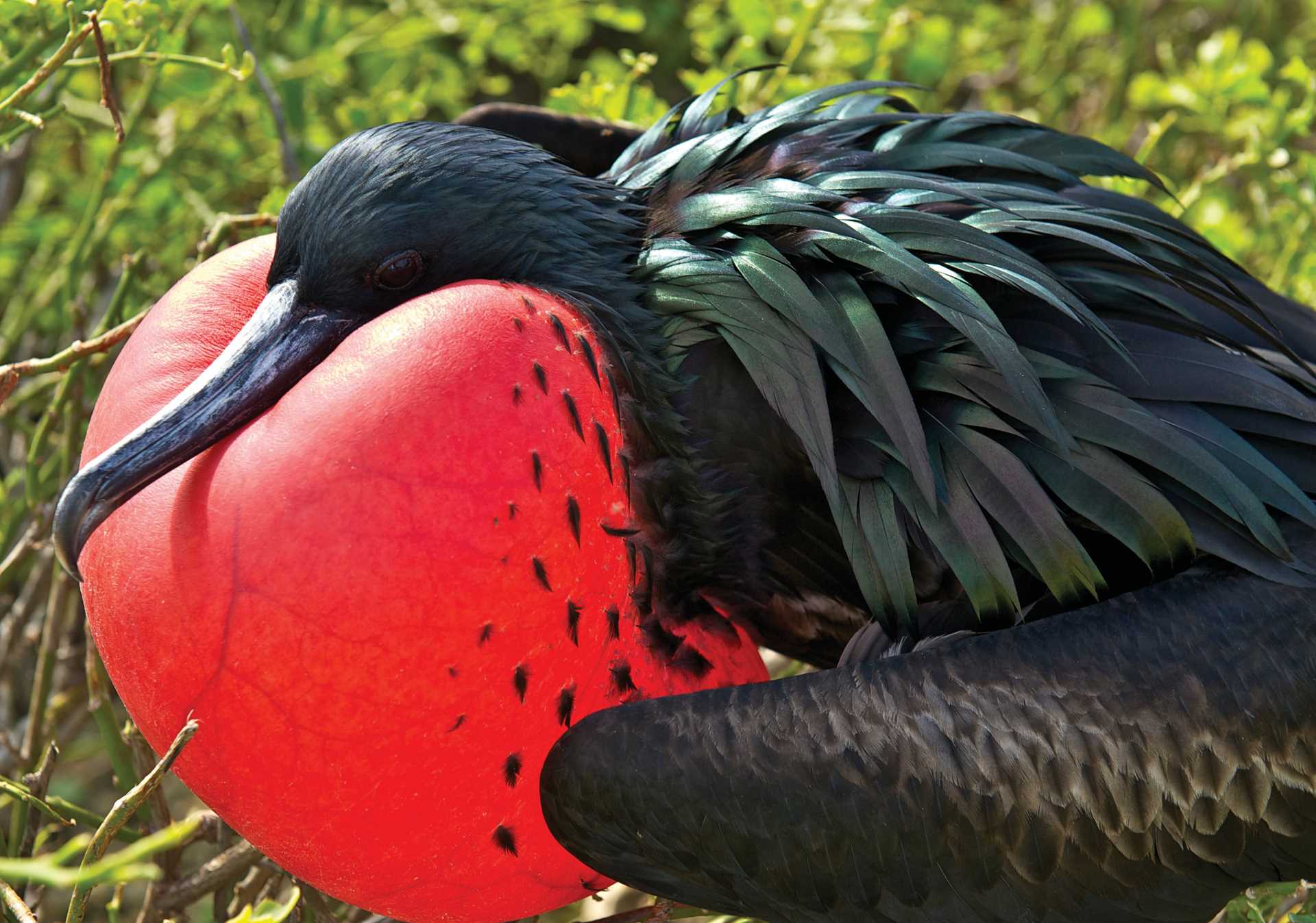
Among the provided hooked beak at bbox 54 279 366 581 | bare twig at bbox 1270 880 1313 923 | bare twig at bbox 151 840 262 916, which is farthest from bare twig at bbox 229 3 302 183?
bare twig at bbox 1270 880 1313 923

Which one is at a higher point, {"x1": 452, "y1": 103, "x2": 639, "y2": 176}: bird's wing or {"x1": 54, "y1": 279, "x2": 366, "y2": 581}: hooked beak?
{"x1": 452, "y1": 103, "x2": 639, "y2": 176}: bird's wing

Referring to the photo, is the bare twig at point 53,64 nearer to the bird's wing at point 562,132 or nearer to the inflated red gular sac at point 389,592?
the inflated red gular sac at point 389,592

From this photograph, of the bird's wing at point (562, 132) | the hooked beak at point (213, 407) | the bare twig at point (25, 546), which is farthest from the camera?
the bird's wing at point (562, 132)

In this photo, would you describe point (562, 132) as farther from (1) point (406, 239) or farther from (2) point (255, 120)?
(2) point (255, 120)

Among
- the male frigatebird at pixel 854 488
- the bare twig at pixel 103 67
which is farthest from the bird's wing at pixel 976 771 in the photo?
the bare twig at pixel 103 67

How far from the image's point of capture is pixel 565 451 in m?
1.37

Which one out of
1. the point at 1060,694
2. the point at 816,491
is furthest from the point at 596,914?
the point at 1060,694

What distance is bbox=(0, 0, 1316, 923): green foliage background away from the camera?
6.41 feet

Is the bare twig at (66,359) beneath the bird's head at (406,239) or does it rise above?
beneath

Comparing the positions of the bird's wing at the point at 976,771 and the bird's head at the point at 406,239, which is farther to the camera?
the bird's head at the point at 406,239

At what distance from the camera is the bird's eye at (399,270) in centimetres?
156

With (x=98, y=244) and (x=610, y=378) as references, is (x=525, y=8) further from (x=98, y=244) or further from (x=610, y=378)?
(x=610, y=378)

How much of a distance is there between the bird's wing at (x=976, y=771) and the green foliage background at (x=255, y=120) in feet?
0.81

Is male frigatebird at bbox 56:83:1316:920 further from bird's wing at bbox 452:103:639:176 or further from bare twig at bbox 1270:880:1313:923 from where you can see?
bird's wing at bbox 452:103:639:176
